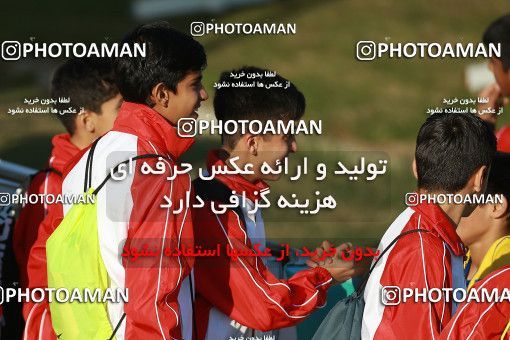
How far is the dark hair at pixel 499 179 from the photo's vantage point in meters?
4.21

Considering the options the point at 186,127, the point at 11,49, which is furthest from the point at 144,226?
the point at 11,49

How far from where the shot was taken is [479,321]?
3.51m

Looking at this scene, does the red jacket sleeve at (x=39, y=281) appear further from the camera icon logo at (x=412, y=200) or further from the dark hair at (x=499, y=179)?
the dark hair at (x=499, y=179)

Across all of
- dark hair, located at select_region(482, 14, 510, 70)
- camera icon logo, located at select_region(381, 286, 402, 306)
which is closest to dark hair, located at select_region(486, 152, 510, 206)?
camera icon logo, located at select_region(381, 286, 402, 306)

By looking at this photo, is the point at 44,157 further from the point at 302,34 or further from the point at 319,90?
the point at 302,34

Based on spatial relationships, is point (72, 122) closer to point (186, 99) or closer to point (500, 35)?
point (186, 99)

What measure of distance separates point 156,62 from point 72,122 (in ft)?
4.13

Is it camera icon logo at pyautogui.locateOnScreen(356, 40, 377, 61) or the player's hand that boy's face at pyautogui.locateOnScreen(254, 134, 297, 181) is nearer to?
camera icon logo at pyautogui.locateOnScreen(356, 40, 377, 61)

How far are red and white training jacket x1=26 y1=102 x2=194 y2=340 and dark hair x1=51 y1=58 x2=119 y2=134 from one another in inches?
46.5

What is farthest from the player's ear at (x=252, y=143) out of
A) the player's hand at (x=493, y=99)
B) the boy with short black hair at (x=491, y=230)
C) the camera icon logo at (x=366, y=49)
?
the player's hand at (x=493, y=99)

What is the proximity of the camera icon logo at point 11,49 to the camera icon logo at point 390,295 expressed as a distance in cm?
220

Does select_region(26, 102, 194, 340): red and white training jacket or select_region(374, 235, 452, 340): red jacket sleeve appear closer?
select_region(26, 102, 194, 340): red and white training jacket

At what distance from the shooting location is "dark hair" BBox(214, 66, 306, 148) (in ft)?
13.7

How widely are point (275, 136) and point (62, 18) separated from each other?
1239 centimetres
